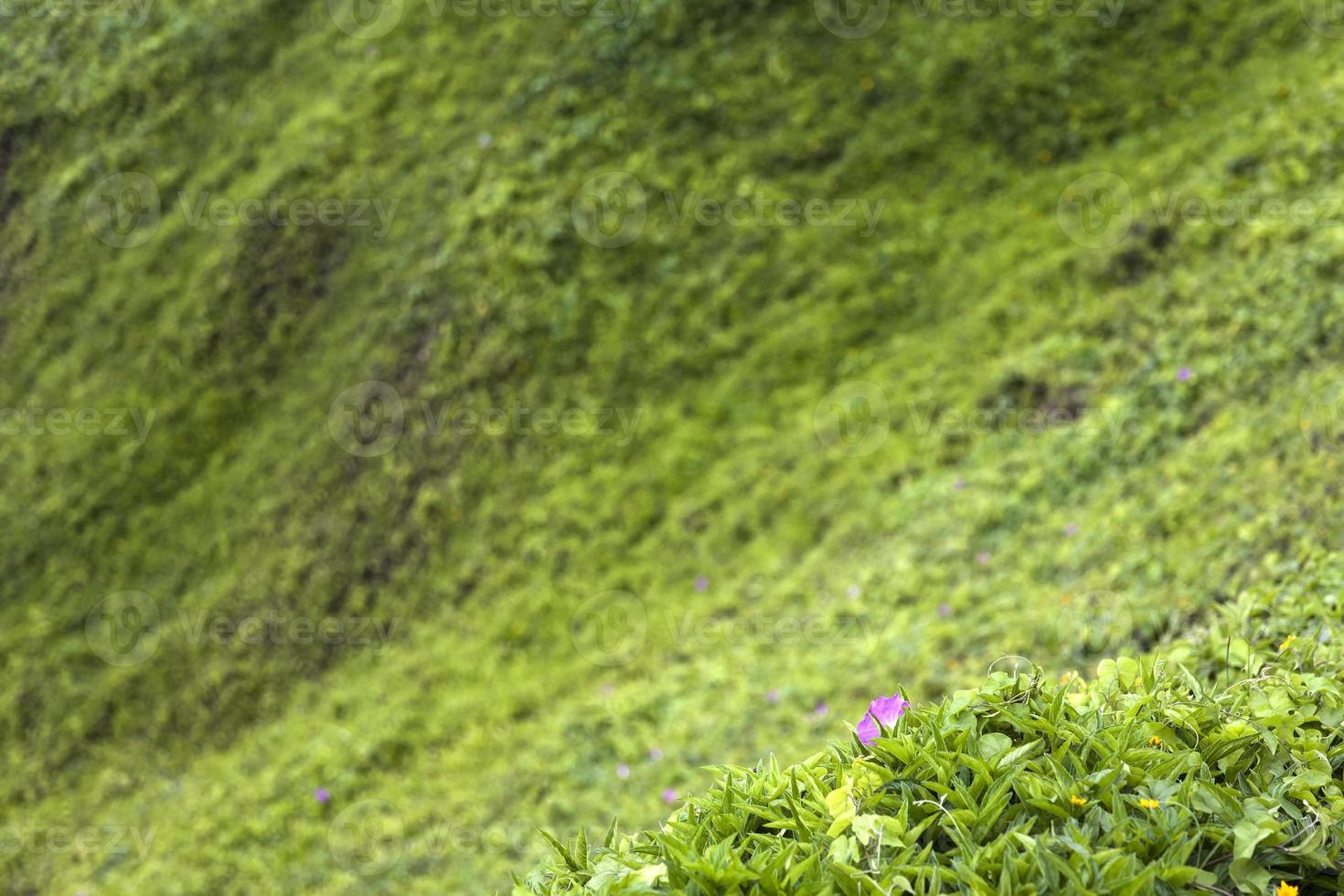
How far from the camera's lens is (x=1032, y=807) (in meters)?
1.99

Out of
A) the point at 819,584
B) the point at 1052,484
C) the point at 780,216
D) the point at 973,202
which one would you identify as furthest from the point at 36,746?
the point at 973,202

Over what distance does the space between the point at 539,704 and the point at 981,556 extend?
3.57 m

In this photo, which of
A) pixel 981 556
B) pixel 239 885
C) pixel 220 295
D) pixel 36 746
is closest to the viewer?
pixel 981 556

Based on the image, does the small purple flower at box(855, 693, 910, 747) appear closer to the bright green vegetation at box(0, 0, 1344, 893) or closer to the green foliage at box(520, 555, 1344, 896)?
the green foliage at box(520, 555, 1344, 896)

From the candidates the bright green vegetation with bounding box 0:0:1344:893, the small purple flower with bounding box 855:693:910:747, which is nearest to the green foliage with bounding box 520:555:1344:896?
the small purple flower with bounding box 855:693:910:747

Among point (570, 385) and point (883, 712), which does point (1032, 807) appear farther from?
point (570, 385)

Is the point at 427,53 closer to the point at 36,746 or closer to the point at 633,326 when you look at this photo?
the point at 633,326

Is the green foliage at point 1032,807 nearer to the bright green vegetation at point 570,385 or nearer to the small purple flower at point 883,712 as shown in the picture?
the small purple flower at point 883,712

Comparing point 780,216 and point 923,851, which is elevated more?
point 923,851

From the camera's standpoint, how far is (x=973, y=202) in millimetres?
8695

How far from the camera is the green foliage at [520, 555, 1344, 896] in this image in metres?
1.83

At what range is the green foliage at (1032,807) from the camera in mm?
1829

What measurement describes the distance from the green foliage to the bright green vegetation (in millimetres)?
3171

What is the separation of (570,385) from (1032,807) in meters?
7.12
